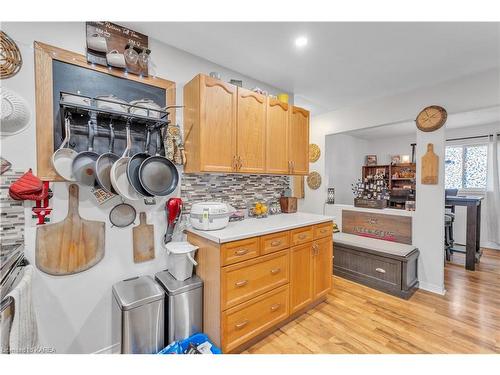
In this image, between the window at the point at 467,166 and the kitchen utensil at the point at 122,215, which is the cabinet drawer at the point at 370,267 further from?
the window at the point at 467,166

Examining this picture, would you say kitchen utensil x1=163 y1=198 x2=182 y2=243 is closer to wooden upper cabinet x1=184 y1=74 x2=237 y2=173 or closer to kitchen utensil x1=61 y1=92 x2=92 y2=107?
wooden upper cabinet x1=184 y1=74 x2=237 y2=173

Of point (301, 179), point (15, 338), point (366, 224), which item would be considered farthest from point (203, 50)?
point (366, 224)

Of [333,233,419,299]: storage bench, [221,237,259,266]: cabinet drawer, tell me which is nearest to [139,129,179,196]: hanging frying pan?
[221,237,259,266]: cabinet drawer

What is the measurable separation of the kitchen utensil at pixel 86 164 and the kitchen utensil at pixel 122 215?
0.80 ft

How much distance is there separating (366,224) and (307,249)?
5.28 ft

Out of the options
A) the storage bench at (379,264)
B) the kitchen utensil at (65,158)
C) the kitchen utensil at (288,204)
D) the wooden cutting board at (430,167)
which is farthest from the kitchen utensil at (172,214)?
the wooden cutting board at (430,167)

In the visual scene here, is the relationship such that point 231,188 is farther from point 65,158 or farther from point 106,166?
point 65,158

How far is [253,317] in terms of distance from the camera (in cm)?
174

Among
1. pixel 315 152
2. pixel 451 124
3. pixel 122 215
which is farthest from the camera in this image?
pixel 451 124

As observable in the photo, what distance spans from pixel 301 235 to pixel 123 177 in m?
1.54

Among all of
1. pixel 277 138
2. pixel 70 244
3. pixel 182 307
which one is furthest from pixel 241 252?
pixel 277 138

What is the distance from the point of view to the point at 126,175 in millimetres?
1627

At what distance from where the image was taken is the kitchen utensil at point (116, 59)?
1.65 metres

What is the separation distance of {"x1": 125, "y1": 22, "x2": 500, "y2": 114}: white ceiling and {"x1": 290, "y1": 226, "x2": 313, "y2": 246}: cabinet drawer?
161 cm
